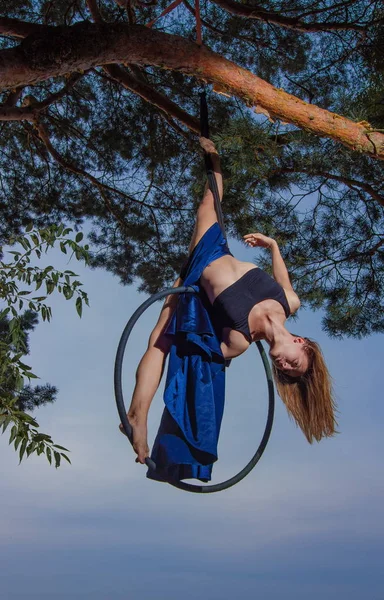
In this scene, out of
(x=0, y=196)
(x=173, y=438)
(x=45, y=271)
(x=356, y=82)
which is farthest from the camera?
(x=0, y=196)

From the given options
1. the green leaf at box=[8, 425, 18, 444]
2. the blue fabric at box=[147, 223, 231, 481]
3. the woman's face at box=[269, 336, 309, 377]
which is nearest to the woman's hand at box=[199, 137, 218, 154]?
the blue fabric at box=[147, 223, 231, 481]

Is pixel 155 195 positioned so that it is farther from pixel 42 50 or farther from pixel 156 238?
pixel 42 50

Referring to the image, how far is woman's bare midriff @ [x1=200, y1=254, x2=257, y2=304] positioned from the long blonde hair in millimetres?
330

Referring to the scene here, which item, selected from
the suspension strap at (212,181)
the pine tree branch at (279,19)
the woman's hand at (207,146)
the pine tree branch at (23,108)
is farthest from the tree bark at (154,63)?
the pine tree branch at (23,108)

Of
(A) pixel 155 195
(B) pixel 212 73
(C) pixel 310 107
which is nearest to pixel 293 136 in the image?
(C) pixel 310 107

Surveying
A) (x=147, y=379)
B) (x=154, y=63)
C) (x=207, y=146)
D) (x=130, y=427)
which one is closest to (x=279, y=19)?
(x=154, y=63)

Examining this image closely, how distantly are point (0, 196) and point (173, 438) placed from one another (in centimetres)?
362

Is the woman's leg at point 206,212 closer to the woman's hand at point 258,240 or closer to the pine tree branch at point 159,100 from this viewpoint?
the woman's hand at point 258,240

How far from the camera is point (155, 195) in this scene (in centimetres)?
473

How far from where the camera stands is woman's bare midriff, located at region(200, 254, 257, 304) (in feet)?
6.80

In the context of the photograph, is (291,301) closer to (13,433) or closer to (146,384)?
(146,384)

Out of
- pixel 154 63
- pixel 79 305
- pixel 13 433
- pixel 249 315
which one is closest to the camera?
pixel 249 315

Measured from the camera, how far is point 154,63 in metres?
2.72

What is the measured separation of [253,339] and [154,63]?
1.31m
